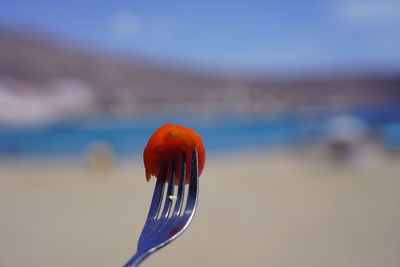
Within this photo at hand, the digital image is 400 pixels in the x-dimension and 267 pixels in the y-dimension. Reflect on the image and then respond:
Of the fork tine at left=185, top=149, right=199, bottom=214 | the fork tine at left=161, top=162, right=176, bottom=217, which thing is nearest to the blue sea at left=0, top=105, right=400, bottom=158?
the fork tine at left=161, top=162, right=176, bottom=217

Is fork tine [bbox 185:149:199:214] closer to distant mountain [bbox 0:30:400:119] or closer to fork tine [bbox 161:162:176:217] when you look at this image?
fork tine [bbox 161:162:176:217]

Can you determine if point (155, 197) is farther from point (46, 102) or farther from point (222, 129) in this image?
point (46, 102)

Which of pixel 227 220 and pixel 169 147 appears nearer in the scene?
pixel 169 147

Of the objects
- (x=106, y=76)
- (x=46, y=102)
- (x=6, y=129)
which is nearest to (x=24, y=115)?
(x=46, y=102)

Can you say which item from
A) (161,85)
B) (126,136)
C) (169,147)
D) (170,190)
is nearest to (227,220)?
(170,190)

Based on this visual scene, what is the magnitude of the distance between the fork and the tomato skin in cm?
2

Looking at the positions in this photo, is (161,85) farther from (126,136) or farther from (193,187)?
(193,187)

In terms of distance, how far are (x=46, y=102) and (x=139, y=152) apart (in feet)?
65.3

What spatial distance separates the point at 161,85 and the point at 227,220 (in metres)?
47.3

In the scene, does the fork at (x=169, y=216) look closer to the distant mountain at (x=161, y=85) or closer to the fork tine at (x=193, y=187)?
the fork tine at (x=193, y=187)

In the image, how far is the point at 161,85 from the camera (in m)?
52.2

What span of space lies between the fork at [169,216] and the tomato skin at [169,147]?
2 centimetres

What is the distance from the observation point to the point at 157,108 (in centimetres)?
4219

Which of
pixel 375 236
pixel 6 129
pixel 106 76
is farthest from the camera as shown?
pixel 106 76
